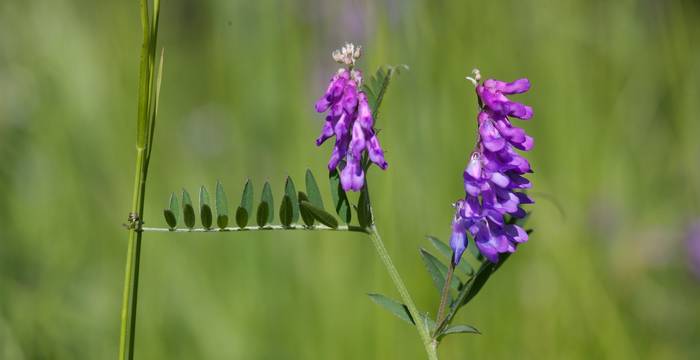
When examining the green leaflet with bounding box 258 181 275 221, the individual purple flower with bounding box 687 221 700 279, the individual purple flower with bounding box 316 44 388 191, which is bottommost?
the individual purple flower with bounding box 687 221 700 279

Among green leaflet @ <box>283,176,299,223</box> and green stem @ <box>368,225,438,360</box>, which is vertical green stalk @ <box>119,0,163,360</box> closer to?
green leaflet @ <box>283,176,299,223</box>

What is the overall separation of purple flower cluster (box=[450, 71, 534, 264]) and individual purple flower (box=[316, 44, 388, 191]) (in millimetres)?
96

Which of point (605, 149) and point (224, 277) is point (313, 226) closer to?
point (224, 277)

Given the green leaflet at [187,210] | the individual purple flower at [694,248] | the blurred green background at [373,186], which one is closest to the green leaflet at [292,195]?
the green leaflet at [187,210]

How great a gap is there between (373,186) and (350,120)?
1.31 metres

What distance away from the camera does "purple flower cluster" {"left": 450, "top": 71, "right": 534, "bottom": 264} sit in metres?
0.86

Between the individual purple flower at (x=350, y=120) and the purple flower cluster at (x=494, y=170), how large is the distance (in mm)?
96

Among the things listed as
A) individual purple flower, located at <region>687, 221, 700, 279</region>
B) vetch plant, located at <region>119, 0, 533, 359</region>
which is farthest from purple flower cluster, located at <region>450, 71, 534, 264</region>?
individual purple flower, located at <region>687, 221, 700, 279</region>

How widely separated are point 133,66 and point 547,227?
1.66 metres

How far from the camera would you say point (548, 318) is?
7.17 ft

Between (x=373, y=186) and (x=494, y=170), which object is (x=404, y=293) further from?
(x=373, y=186)

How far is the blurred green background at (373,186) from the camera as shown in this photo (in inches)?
82.3

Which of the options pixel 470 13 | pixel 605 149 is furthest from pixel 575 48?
pixel 470 13

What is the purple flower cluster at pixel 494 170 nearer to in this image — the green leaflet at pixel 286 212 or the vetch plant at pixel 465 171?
the vetch plant at pixel 465 171
